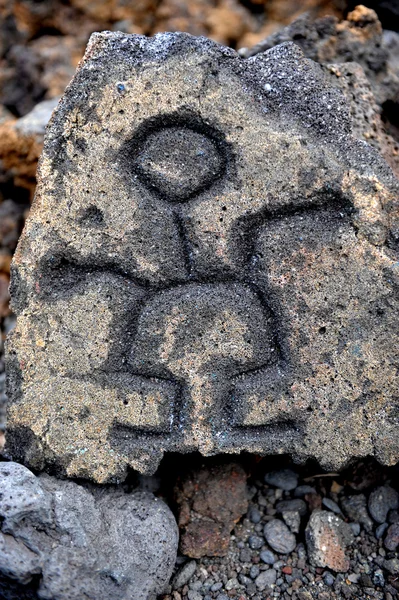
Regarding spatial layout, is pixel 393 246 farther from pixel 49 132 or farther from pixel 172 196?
pixel 49 132

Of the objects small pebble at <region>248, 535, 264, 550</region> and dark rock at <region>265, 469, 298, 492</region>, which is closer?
small pebble at <region>248, 535, 264, 550</region>

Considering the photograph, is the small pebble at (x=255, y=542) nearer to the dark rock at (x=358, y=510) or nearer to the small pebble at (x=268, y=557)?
the small pebble at (x=268, y=557)

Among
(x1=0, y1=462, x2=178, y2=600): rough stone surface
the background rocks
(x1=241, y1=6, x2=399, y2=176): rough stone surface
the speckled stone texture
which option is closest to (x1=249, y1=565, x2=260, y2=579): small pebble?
the background rocks

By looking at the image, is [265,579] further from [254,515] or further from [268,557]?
[254,515]

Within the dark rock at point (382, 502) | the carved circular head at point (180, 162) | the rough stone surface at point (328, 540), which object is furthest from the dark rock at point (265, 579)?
the carved circular head at point (180, 162)

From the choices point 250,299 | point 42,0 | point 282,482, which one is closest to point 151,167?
point 250,299

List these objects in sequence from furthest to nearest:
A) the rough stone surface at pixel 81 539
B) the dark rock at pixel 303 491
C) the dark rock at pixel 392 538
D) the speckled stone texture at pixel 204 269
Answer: the dark rock at pixel 303 491
the dark rock at pixel 392 538
the speckled stone texture at pixel 204 269
the rough stone surface at pixel 81 539

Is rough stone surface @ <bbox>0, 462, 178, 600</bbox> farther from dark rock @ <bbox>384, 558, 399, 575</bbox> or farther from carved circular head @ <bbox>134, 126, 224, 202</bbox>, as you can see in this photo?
carved circular head @ <bbox>134, 126, 224, 202</bbox>
